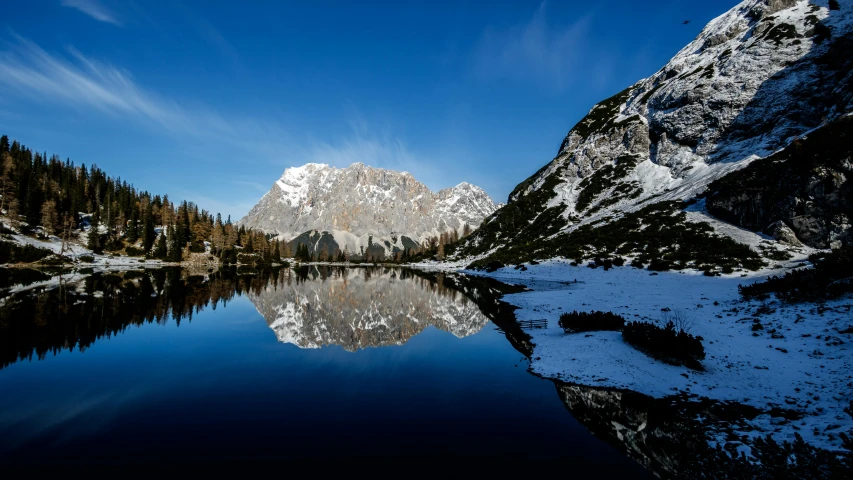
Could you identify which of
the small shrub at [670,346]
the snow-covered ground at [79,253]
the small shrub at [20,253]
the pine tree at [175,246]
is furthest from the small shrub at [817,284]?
the pine tree at [175,246]

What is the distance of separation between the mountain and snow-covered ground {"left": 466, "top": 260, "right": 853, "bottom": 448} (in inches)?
1095

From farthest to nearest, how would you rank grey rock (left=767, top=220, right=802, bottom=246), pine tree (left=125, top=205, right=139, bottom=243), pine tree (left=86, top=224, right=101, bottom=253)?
pine tree (left=125, top=205, right=139, bottom=243) < pine tree (left=86, top=224, right=101, bottom=253) < grey rock (left=767, top=220, right=802, bottom=246)

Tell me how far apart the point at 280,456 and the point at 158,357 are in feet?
46.3

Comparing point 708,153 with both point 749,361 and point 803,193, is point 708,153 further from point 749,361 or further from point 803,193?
point 749,361

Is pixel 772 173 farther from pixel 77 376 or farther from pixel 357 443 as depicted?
pixel 77 376

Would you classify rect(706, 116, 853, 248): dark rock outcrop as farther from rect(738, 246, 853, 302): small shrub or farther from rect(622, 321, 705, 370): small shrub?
rect(622, 321, 705, 370): small shrub

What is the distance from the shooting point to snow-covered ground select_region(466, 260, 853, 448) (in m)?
11.5

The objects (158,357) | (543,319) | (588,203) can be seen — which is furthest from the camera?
(588,203)

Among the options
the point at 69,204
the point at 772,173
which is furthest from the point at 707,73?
the point at 69,204

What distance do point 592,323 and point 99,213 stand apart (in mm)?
166178

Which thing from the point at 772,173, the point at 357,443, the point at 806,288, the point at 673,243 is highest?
the point at 772,173

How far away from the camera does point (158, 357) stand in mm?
19344

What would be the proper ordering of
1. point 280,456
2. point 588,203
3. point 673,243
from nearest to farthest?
1. point 280,456
2. point 673,243
3. point 588,203

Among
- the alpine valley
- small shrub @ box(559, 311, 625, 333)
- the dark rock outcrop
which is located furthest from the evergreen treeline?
the dark rock outcrop
